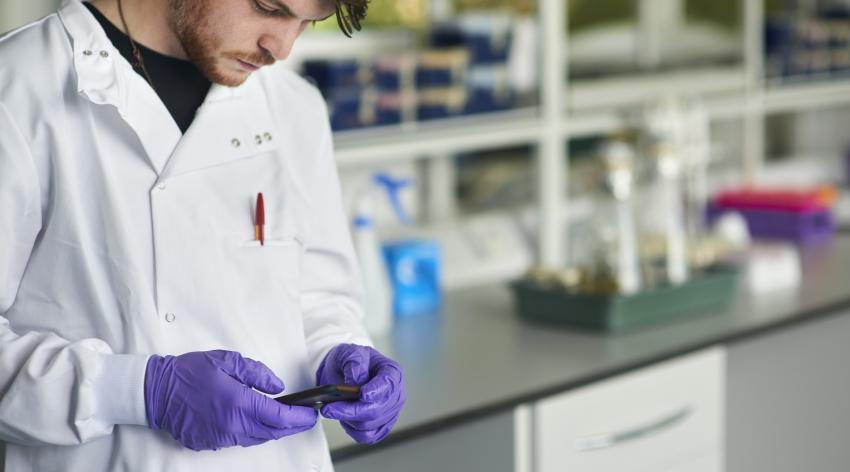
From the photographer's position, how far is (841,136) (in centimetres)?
408

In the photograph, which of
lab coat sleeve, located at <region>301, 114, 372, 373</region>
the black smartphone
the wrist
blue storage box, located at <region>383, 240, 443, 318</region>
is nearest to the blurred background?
blue storage box, located at <region>383, 240, 443, 318</region>

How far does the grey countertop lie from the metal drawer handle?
0.11 m

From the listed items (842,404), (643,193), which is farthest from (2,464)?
(643,193)

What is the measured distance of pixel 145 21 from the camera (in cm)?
138

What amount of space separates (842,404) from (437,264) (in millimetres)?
916

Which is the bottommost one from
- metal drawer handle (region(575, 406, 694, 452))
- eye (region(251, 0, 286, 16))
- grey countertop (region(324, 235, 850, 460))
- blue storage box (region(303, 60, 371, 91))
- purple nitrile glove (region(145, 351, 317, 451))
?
metal drawer handle (region(575, 406, 694, 452))

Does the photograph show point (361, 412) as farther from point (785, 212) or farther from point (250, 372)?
point (785, 212)

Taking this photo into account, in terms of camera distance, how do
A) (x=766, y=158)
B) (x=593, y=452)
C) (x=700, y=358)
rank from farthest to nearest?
1. (x=766, y=158)
2. (x=700, y=358)
3. (x=593, y=452)

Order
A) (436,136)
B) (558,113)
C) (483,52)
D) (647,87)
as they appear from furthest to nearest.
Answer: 1. (647,87)
2. (558,113)
3. (483,52)
4. (436,136)

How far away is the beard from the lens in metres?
1.34

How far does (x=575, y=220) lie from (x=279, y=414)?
1840mm

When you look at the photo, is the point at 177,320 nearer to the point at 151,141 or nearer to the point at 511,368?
the point at 151,141

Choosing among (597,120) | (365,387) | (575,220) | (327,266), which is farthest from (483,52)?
(365,387)

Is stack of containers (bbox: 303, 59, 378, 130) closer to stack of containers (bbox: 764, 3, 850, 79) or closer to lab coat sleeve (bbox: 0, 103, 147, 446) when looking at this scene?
lab coat sleeve (bbox: 0, 103, 147, 446)
